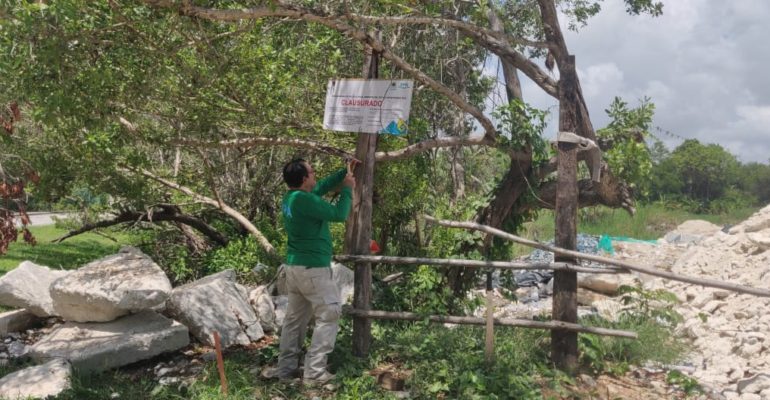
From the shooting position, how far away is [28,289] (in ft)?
22.3

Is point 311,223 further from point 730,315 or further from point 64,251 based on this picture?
point 64,251

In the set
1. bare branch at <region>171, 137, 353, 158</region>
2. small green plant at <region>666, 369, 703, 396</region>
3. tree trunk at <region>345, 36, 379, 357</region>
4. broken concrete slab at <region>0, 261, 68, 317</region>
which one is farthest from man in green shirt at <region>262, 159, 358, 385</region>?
broken concrete slab at <region>0, 261, 68, 317</region>

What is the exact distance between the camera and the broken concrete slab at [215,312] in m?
6.25

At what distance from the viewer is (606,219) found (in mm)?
21812

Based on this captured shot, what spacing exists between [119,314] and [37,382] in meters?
1.33

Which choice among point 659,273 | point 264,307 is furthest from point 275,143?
point 659,273

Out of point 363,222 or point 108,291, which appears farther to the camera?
point 108,291

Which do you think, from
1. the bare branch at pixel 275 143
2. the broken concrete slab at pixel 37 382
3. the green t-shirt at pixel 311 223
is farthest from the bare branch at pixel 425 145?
the broken concrete slab at pixel 37 382

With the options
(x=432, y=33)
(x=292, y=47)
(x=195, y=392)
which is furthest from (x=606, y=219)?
(x=195, y=392)

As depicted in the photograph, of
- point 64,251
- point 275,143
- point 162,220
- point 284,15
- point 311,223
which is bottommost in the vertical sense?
point 64,251

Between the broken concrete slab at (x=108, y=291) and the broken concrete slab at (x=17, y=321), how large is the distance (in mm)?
869

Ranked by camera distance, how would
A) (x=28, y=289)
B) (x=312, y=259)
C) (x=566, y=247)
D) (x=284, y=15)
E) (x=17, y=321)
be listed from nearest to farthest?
(x=284, y=15) → (x=312, y=259) → (x=566, y=247) → (x=28, y=289) → (x=17, y=321)

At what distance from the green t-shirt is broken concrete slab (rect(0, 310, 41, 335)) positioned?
3834mm

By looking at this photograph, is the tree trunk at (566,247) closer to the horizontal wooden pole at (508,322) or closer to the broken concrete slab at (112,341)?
the horizontal wooden pole at (508,322)
